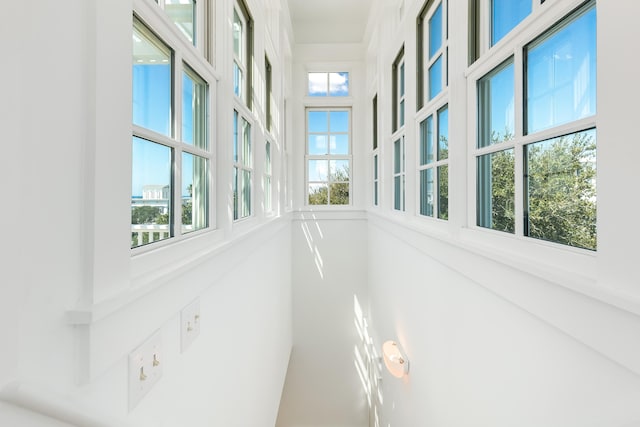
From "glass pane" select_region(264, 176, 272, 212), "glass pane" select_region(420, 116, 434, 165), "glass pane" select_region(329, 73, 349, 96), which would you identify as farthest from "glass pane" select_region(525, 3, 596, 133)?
"glass pane" select_region(329, 73, 349, 96)

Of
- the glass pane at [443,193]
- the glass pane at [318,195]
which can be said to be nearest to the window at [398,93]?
the glass pane at [443,193]

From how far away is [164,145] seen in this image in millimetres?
1033

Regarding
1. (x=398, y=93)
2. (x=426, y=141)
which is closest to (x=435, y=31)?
(x=426, y=141)

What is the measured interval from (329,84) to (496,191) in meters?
3.55

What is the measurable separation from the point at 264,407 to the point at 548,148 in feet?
7.70

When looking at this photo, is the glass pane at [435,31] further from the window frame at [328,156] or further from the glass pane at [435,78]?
the window frame at [328,156]

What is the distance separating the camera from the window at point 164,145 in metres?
0.91

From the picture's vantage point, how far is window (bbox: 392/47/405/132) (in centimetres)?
296

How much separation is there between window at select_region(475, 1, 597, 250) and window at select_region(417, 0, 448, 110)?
0.60 metres

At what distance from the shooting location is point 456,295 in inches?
57.6

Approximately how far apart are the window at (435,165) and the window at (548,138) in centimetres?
47

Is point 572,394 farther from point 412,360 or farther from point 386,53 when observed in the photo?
point 386,53

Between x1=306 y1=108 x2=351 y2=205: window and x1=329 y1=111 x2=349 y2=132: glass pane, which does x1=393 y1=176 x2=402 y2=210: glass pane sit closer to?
x1=306 y1=108 x2=351 y2=205: window

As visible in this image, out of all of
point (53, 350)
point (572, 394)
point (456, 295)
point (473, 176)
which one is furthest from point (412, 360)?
point (53, 350)
